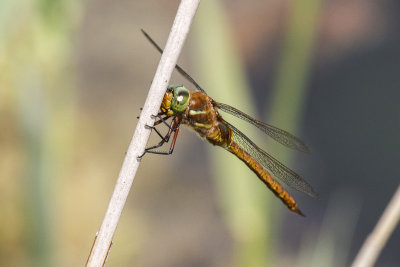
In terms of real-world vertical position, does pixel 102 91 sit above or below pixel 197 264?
above

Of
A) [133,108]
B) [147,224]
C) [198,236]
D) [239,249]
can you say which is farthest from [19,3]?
[133,108]

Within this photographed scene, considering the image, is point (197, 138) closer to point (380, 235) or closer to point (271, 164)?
Result: point (271, 164)

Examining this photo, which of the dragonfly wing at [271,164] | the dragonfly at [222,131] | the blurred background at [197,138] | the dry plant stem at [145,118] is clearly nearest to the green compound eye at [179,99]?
the dragonfly at [222,131]

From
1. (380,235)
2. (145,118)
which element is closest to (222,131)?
(380,235)

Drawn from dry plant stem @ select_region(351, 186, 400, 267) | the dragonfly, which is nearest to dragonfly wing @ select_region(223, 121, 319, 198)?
the dragonfly

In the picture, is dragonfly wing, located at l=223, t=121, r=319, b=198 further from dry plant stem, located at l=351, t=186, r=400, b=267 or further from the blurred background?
dry plant stem, located at l=351, t=186, r=400, b=267

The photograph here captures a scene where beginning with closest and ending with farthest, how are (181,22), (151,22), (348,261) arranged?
(181,22), (348,261), (151,22)

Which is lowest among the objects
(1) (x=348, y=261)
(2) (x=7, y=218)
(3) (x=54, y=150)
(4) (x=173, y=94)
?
(2) (x=7, y=218)

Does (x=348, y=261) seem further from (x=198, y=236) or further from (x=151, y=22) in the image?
(x=151, y=22)

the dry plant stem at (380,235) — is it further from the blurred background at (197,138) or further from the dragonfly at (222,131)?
the dragonfly at (222,131)
